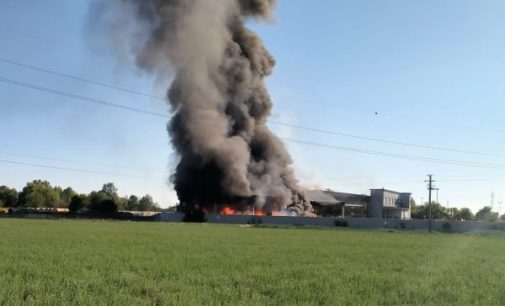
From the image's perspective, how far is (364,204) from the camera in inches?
4970

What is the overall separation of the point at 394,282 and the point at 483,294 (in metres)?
2.34

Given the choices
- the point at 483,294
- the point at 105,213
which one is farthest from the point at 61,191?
the point at 483,294

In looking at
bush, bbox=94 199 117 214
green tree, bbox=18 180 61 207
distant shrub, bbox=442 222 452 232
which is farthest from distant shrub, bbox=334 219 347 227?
green tree, bbox=18 180 61 207

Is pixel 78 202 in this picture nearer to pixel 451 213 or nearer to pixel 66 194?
pixel 66 194

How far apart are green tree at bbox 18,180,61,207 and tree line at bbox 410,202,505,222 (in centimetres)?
9374

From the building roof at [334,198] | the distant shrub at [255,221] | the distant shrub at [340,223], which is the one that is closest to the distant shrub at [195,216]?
the distant shrub at [255,221]

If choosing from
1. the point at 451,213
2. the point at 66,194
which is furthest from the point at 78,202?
the point at 451,213

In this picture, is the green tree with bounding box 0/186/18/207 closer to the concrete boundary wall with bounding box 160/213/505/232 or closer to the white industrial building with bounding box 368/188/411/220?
the concrete boundary wall with bounding box 160/213/505/232

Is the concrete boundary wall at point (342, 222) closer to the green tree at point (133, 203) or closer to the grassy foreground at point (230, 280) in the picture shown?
the grassy foreground at point (230, 280)

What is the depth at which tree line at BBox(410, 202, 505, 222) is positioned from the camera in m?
138

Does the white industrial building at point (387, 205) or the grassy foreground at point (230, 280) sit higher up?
the white industrial building at point (387, 205)

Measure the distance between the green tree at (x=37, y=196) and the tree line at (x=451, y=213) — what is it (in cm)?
9374

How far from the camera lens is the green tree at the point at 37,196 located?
134 meters

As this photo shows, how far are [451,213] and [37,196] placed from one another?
362 feet
